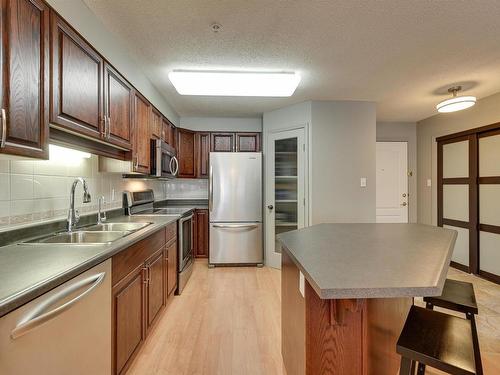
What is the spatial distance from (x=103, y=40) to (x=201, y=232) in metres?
2.92

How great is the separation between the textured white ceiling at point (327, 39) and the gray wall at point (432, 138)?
0.55 m

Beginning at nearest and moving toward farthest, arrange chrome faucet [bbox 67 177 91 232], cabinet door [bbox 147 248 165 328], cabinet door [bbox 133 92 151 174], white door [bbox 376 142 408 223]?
chrome faucet [bbox 67 177 91 232], cabinet door [bbox 147 248 165 328], cabinet door [bbox 133 92 151 174], white door [bbox 376 142 408 223]

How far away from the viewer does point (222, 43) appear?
6.85ft

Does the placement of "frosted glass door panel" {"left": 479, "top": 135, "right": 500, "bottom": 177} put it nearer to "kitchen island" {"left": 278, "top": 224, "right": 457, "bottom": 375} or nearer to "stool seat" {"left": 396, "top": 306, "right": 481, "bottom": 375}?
"kitchen island" {"left": 278, "top": 224, "right": 457, "bottom": 375}

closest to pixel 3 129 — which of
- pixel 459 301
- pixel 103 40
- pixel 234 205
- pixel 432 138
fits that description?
pixel 103 40

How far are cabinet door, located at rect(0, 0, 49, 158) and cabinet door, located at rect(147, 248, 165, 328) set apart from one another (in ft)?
3.72

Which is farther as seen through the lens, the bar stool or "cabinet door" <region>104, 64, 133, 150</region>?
"cabinet door" <region>104, 64, 133, 150</region>

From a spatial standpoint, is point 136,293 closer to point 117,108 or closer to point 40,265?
point 40,265

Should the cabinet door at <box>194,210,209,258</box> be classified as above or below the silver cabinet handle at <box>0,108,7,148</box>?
below

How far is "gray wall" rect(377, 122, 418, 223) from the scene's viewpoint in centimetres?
473

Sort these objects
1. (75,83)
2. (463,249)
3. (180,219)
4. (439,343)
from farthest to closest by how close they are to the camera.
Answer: (463,249) → (180,219) → (75,83) → (439,343)

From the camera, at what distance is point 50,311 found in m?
0.95

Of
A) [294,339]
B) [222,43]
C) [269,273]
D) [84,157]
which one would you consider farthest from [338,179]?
[84,157]

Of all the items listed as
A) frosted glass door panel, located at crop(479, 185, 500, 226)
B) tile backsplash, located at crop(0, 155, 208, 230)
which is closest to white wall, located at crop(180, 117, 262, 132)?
tile backsplash, located at crop(0, 155, 208, 230)
